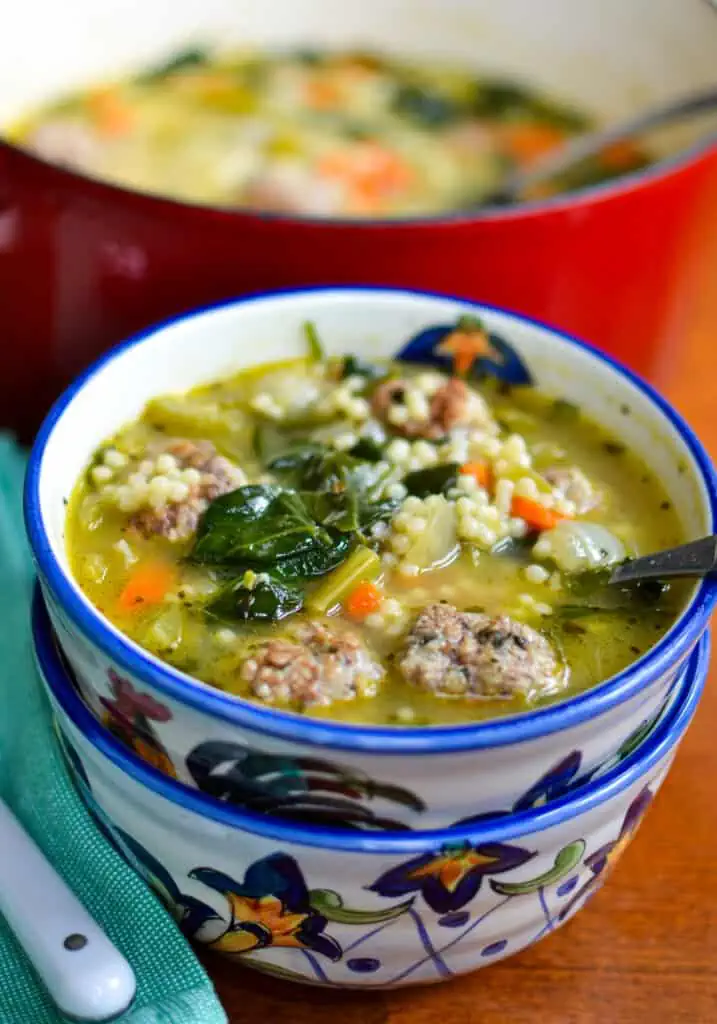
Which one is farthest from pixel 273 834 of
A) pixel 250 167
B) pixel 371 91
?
pixel 371 91

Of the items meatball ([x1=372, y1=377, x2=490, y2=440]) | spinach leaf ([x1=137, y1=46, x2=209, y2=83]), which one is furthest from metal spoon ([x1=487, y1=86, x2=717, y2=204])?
meatball ([x1=372, y1=377, x2=490, y2=440])

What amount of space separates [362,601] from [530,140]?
5.91ft

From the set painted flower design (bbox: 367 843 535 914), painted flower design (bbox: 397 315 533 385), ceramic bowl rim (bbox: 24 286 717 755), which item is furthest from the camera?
painted flower design (bbox: 397 315 533 385)

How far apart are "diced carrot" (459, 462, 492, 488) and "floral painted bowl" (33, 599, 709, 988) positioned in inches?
15.4

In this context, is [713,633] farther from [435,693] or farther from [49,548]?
[49,548]

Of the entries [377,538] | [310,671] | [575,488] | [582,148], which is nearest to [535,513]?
[575,488]

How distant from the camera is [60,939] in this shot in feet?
4.47

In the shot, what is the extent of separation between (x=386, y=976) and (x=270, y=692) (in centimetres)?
37

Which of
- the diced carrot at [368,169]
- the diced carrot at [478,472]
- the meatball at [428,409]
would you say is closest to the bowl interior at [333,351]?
the meatball at [428,409]

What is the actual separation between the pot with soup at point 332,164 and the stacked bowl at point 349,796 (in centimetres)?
51

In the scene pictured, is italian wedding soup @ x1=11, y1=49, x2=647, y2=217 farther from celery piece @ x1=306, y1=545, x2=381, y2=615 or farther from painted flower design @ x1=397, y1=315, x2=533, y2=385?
celery piece @ x1=306, y1=545, x2=381, y2=615

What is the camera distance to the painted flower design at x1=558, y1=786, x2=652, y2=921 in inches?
56.8

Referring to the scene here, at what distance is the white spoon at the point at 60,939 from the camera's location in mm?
1312

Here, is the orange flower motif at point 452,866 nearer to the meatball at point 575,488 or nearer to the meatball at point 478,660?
the meatball at point 478,660
